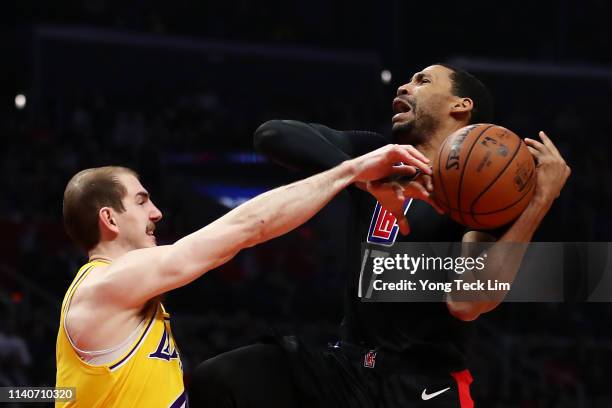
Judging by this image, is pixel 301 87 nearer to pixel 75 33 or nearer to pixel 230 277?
pixel 75 33

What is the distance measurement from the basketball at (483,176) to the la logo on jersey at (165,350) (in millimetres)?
1143

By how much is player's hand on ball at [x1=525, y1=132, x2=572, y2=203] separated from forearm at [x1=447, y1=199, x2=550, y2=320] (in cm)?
4

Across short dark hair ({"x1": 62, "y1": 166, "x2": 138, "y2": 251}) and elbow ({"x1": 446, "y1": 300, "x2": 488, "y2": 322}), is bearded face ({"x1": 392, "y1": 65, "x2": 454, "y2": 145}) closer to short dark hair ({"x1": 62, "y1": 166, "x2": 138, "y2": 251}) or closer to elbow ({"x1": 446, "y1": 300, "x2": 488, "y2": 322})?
elbow ({"x1": 446, "y1": 300, "x2": 488, "y2": 322})

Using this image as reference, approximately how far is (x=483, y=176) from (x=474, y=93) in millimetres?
771

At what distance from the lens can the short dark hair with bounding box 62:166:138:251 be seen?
3.42m

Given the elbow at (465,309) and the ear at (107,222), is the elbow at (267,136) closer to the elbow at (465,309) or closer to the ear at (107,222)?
the ear at (107,222)

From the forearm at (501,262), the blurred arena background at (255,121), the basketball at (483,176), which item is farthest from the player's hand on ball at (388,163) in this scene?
the blurred arena background at (255,121)

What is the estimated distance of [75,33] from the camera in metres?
16.2

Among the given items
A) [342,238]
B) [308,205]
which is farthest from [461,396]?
[342,238]

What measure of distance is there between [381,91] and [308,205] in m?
14.9

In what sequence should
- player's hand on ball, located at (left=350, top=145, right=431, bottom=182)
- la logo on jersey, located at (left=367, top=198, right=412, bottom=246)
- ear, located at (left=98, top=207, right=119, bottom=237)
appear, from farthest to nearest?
1. la logo on jersey, located at (left=367, top=198, right=412, bottom=246)
2. ear, located at (left=98, top=207, right=119, bottom=237)
3. player's hand on ball, located at (left=350, top=145, right=431, bottom=182)

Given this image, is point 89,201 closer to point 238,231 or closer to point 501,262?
point 238,231

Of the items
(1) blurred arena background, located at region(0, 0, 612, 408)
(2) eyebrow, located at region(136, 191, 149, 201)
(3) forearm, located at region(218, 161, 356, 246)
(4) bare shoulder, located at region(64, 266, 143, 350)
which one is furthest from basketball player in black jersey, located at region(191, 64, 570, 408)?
(1) blurred arena background, located at region(0, 0, 612, 408)

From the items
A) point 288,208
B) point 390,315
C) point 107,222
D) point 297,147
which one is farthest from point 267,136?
point 390,315
